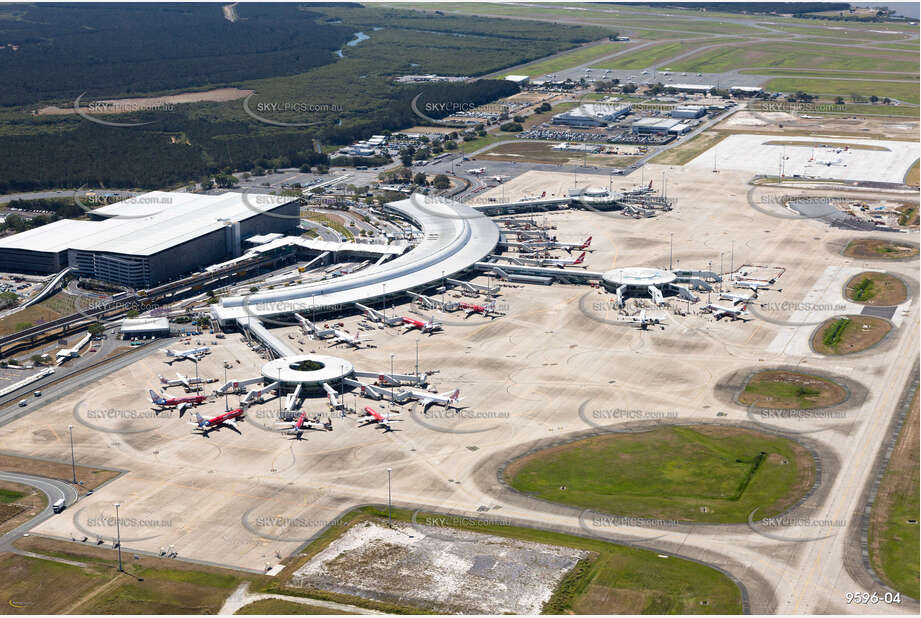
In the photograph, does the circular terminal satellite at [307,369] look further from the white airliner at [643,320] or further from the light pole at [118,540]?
the white airliner at [643,320]

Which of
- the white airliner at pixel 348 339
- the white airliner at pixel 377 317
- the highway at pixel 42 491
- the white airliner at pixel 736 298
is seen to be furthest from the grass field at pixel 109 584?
the white airliner at pixel 736 298

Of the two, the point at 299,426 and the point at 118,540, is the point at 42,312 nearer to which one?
the point at 299,426

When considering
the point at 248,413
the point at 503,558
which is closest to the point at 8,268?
the point at 248,413

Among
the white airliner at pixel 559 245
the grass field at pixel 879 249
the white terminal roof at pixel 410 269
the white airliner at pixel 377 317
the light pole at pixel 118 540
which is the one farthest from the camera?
the white airliner at pixel 559 245

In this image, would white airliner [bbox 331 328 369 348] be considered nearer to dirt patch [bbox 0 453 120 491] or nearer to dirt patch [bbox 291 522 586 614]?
dirt patch [bbox 0 453 120 491]

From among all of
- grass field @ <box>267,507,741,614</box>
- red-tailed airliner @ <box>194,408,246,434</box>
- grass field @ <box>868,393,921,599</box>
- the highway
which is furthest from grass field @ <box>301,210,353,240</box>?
grass field @ <box>868,393,921,599</box>
